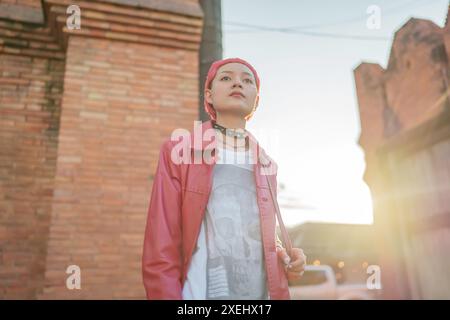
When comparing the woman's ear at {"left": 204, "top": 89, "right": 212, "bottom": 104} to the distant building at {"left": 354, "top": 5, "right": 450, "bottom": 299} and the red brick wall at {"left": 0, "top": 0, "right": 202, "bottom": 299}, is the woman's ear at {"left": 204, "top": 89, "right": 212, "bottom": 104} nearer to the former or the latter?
the red brick wall at {"left": 0, "top": 0, "right": 202, "bottom": 299}

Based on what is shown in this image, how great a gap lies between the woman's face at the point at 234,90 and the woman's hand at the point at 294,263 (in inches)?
27.5

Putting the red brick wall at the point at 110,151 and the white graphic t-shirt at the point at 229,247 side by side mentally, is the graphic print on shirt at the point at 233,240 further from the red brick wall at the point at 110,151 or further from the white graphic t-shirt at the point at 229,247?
the red brick wall at the point at 110,151

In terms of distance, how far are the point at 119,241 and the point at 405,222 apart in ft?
16.3

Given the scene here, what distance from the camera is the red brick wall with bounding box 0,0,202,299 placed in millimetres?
3889

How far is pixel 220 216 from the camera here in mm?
→ 1744

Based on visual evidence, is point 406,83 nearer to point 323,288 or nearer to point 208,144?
point 323,288

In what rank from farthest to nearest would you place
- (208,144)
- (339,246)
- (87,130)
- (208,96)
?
(339,246)
(87,130)
(208,96)
(208,144)

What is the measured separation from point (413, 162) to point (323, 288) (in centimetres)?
611

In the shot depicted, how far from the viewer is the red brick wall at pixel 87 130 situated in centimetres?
389

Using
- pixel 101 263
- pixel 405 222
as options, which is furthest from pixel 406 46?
pixel 101 263

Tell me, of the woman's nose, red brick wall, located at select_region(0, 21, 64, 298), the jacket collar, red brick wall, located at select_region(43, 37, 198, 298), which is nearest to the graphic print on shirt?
the jacket collar

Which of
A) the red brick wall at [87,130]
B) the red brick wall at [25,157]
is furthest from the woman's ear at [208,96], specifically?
the red brick wall at [25,157]

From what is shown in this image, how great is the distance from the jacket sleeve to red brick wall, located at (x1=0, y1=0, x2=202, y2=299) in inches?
94.4

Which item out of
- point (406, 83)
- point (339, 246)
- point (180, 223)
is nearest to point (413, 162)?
point (406, 83)
